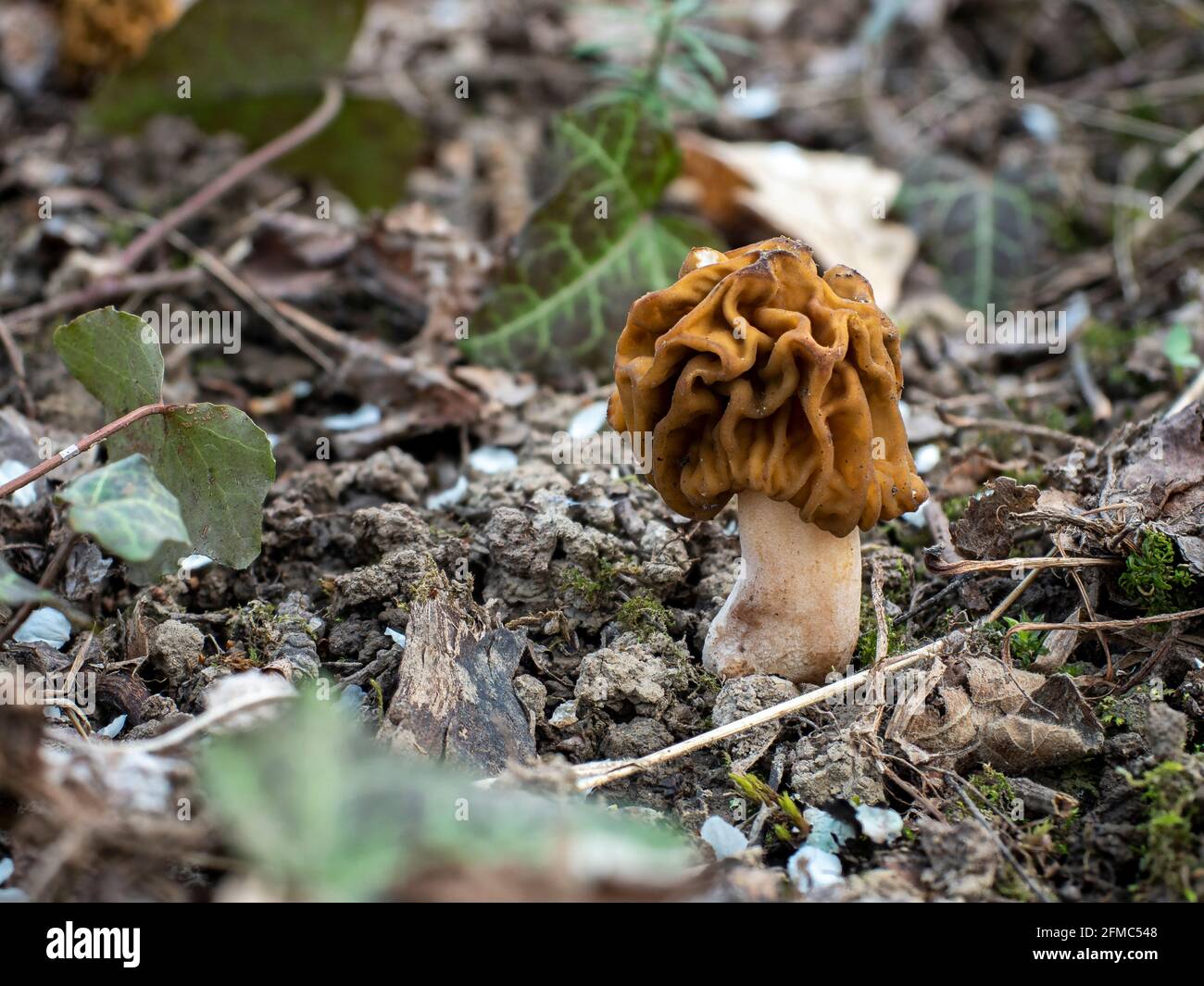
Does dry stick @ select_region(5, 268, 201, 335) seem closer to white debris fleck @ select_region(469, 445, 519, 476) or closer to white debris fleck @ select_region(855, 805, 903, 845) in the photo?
white debris fleck @ select_region(469, 445, 519, 476)

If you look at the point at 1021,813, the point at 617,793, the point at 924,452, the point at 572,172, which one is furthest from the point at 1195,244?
the point at 617,793

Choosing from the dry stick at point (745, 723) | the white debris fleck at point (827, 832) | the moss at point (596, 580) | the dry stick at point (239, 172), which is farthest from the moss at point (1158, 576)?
the dry stick at point (239, 172)

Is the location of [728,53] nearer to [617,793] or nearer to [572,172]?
[572,172]

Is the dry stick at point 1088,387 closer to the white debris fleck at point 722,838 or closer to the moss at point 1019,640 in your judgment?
the moss at point 1019,640

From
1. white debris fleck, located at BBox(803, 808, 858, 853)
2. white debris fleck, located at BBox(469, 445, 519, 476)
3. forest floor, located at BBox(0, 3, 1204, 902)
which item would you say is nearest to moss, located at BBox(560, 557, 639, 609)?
forest floor, located at BBox(0, 3, 1204, 902)

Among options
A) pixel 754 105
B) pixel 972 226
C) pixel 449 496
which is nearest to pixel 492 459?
pixel 449 496
